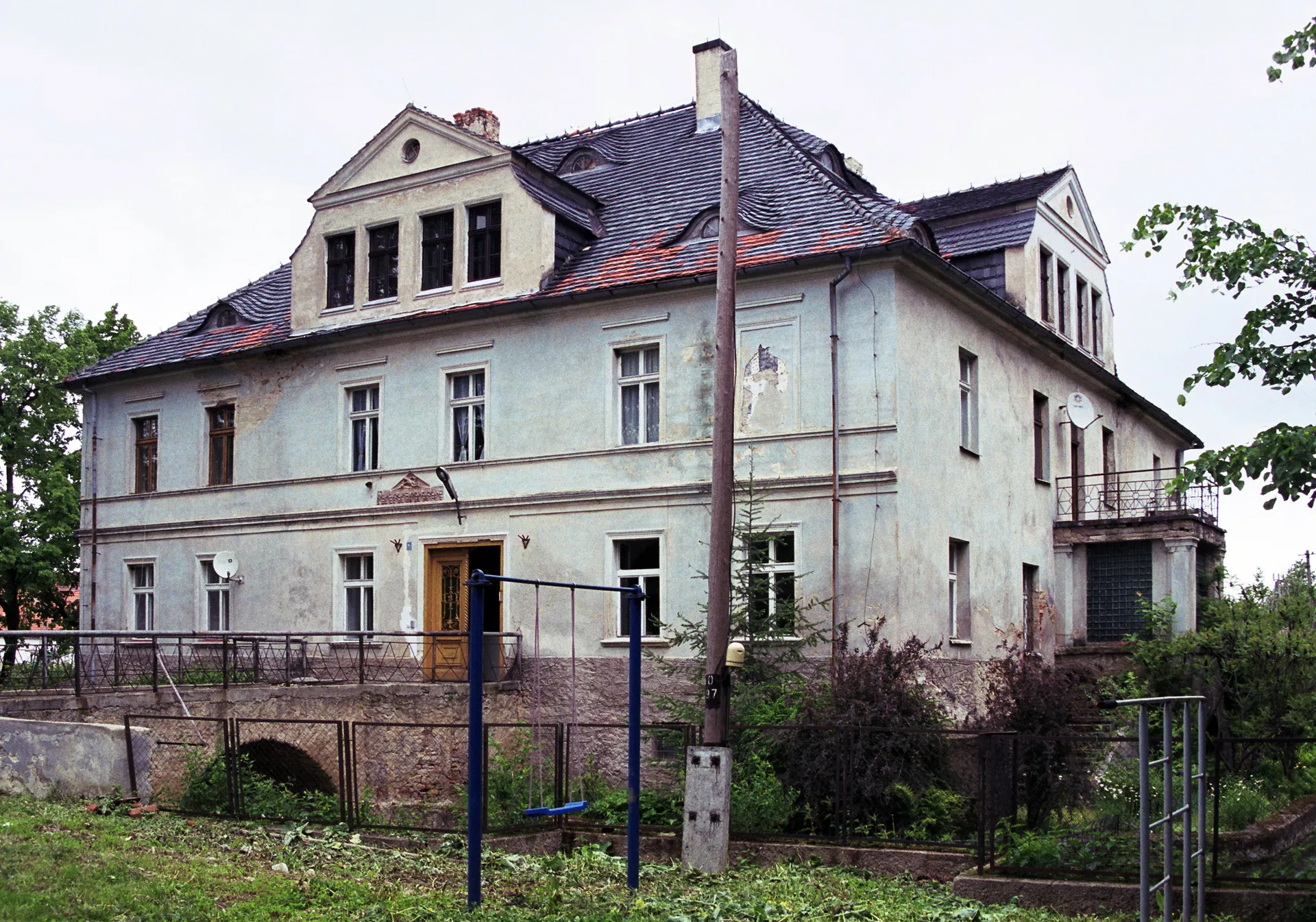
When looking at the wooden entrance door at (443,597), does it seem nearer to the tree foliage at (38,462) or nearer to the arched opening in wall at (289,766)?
the arched opening in wall at (289,766)

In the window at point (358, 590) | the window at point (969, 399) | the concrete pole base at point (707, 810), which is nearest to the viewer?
the concrete pole base at point (707, 810)

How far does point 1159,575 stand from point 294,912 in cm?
1819

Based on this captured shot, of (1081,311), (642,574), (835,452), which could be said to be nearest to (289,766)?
(642,574)

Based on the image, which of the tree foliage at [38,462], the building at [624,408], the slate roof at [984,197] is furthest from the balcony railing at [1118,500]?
the tree foliage at [38,462]

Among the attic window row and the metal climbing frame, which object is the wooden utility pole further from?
the attic window row

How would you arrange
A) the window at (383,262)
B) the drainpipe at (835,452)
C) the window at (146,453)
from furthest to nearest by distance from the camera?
the window at (146,453) → the window at (383,262) → the drainpipe at (835,452)

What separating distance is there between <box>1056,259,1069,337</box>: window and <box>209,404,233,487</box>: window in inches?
637

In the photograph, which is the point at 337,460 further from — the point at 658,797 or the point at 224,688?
the point at 658,797

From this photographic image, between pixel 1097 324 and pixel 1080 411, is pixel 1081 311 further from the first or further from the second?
pixel 1080 411

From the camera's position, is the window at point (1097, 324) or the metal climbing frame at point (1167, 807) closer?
the metal climbing frame at point (1167, 807)

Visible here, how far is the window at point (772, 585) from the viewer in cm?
1886

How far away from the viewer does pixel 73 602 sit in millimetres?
37750

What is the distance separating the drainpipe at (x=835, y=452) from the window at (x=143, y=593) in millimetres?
14723

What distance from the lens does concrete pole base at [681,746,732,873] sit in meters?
13.7
